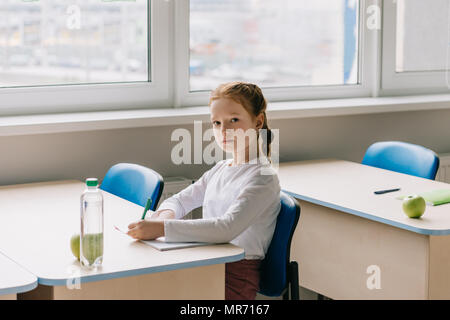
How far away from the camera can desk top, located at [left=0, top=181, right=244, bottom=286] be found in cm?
184

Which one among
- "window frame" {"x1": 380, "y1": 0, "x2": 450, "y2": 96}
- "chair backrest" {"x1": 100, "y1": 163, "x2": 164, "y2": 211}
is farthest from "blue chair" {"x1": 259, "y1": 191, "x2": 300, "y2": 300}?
"window frame" {"x1": 380, "y1": 0, "x2": 450, "y2": 96}

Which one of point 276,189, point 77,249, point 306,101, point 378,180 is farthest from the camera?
point 306,101

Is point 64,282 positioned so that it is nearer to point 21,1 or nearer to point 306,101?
point 21,1

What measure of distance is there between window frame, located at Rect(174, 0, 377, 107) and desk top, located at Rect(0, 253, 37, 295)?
163cm

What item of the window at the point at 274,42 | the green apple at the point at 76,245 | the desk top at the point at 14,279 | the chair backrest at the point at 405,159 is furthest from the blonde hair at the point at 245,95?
the window at the point at 274,42

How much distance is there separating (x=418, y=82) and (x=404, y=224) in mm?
1846

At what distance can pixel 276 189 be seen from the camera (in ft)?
7.32

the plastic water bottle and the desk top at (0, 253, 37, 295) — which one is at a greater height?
the plastic water bottle

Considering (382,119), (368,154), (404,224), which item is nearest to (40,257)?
(404,224)

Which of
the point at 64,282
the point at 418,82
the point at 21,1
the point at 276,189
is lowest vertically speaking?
the point at 64,282

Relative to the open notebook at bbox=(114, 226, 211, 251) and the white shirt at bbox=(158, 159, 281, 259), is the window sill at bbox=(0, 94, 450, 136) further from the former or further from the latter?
the open notebook at bbox=(114, 226, 211, 251)

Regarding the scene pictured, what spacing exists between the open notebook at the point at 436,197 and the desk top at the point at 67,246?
88cm
